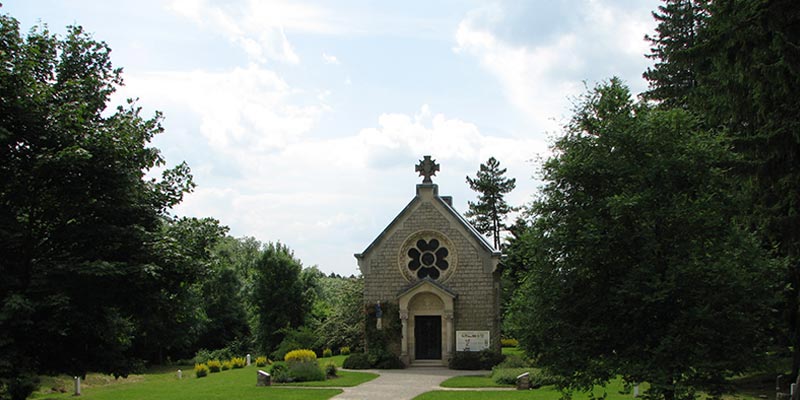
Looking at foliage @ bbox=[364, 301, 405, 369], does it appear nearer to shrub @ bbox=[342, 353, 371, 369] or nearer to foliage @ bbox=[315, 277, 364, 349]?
shrub @ bbox=[342, 353, 371, 369]

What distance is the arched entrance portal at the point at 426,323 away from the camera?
31984 millimetres

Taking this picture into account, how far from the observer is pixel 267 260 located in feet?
136

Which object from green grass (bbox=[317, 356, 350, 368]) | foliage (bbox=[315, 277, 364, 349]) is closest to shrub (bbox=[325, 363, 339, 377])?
green grass (bbox=[317, 356, 350, 368])

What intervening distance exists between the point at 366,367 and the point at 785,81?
23.2m

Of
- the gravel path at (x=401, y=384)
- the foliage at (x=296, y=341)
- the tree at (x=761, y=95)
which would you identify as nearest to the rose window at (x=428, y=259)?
the gravel path at (x=401, y=384)

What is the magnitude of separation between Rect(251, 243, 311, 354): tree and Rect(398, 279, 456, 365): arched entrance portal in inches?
443

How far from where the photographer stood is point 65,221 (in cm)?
1366

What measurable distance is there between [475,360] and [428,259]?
5.40m

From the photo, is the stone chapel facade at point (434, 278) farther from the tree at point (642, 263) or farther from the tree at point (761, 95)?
the tree at point (642, 263)

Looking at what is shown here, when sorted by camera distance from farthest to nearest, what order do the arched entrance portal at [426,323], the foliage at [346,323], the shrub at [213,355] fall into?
the shrub at [213,355] < the foliage at [346,323] < the arched entrance portal at [426,323]

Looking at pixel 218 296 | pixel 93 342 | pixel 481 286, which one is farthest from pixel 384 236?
pixel 93 342

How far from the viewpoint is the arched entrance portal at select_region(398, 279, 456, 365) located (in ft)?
105

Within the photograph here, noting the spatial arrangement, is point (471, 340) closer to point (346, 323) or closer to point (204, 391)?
point (346, 323)

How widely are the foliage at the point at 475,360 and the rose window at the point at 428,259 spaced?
4.08 metres
